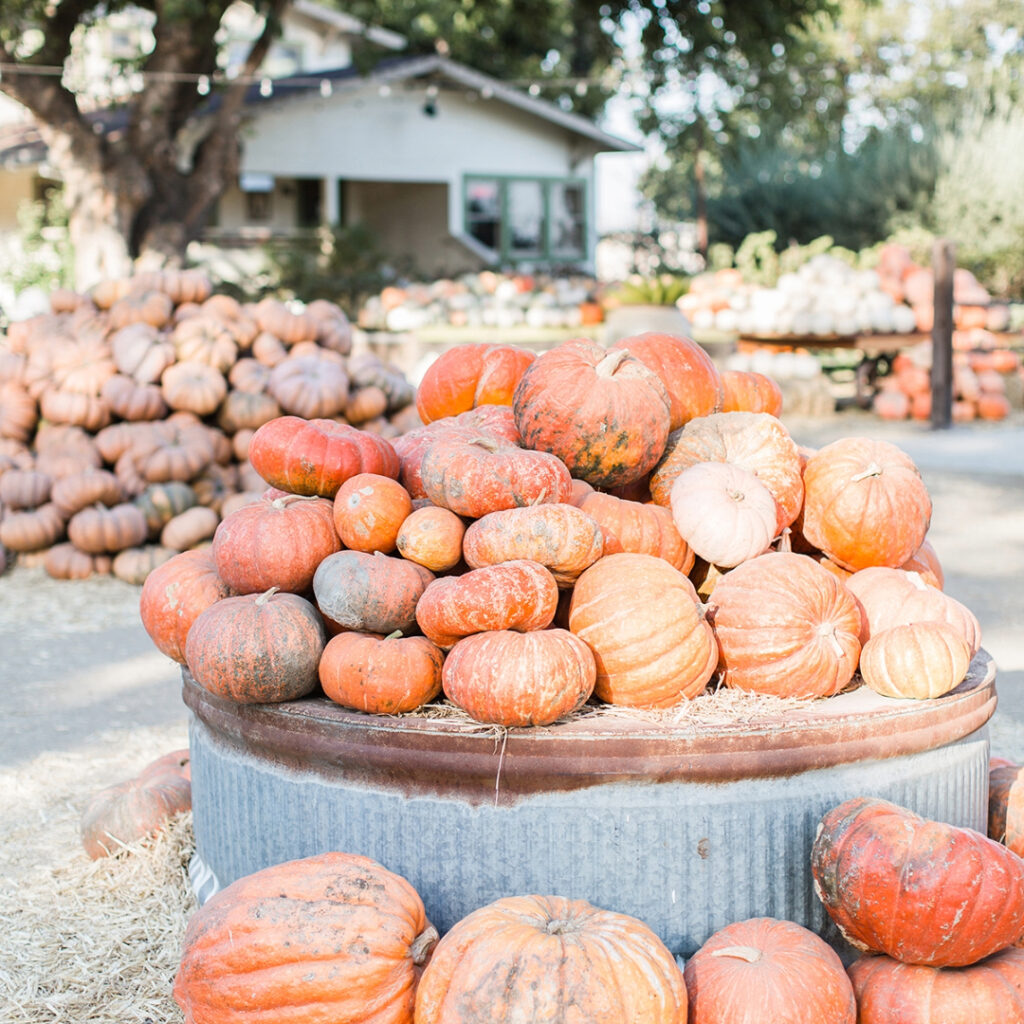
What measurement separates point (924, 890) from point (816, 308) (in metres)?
13.8

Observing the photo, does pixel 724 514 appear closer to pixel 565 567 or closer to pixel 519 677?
pixel 565 567

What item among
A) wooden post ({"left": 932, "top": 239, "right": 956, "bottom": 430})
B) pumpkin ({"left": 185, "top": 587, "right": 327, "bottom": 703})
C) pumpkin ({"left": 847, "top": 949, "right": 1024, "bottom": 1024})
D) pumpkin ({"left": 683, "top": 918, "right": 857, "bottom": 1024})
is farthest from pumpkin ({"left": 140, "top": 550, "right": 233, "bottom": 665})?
wooden post ({"left": 932, "top": 239, "right": 956, "bottom": 430})

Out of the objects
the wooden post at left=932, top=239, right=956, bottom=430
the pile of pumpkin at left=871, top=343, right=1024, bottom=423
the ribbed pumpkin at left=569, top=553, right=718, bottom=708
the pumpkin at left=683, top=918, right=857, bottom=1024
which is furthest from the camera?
the pile of pumpkin at left=871, top=343, right=1024, bottom=423

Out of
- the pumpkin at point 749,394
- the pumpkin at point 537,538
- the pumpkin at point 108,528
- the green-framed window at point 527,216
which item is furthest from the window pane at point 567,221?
the pumpkin at point 537,538

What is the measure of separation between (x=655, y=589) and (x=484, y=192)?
21725 mm

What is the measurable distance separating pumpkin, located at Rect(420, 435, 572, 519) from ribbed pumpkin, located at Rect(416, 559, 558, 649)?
0.23 meters

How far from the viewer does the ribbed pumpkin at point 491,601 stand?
266 centimetres

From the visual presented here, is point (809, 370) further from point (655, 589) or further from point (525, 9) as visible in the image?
point (655, 589)

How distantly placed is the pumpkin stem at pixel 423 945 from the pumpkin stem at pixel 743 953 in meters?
0.57

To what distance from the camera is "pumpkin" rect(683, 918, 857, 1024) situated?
222 centimetres

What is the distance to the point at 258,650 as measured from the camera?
9.09 ft

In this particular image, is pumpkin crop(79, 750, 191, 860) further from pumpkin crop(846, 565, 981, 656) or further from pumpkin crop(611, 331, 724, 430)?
pumpkin crop(846, 565, 981, 656)

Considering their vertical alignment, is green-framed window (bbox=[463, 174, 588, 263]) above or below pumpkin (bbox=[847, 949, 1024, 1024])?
above

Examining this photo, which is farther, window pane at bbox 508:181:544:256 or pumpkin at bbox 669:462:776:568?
window pane at bbox 508:181:544:256
